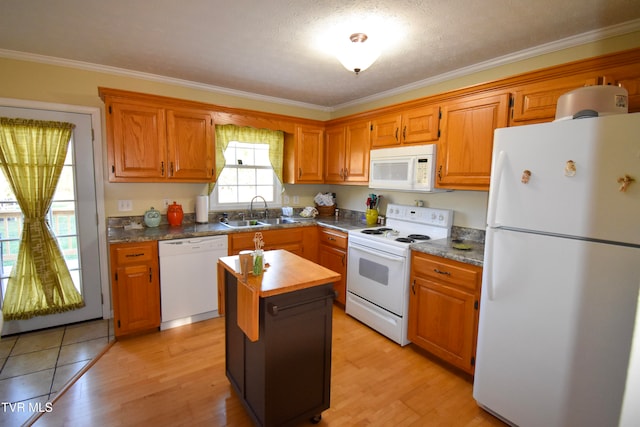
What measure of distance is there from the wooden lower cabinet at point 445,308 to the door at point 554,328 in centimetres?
27

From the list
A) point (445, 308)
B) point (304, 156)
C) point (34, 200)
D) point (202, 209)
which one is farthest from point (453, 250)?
point (34, 200)

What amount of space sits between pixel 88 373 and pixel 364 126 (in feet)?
10.7

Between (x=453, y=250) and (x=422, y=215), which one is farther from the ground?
(x=422, y=215)

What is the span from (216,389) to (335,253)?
1765mm

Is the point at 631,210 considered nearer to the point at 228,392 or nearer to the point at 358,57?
the point at 358,57

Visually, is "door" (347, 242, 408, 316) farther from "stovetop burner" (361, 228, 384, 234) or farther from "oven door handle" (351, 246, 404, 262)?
"stovetop burner" (361, 228, 384, 234)

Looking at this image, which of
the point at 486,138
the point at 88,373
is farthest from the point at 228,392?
the point at 486,138

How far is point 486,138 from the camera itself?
232cm

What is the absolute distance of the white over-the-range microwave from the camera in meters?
2.69

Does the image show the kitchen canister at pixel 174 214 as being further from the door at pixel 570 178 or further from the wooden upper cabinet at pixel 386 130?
the door at pixel 570 178

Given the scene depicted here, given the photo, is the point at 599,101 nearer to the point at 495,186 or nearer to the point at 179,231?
the point at 495,186

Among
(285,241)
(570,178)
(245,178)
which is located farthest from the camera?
(245,178)

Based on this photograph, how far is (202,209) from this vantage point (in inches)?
130

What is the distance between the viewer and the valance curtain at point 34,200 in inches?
100
